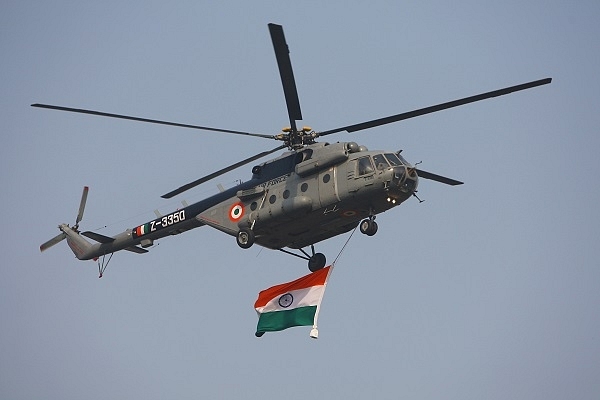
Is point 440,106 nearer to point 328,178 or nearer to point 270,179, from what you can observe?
point 328,178

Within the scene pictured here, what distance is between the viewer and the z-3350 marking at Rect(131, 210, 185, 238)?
36.7 m

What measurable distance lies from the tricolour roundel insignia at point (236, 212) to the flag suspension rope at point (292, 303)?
323 centimetres

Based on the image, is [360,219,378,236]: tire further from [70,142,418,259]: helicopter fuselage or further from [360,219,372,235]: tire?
[70,142,418,259]: helicopter fuselage

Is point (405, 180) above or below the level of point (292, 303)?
above

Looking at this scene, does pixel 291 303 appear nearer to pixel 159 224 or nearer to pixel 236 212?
pixel 236 212

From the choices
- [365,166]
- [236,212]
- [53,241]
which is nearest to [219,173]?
[236,212]

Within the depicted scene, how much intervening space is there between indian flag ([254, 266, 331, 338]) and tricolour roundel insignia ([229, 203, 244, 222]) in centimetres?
322

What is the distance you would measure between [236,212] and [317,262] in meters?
3.40

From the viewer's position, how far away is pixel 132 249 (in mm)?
38406

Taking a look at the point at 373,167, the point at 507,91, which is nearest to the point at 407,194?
the point at 373,167

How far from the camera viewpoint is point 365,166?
105 ft

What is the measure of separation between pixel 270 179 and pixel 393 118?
546 cm

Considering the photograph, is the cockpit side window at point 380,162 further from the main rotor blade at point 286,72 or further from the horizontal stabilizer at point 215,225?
the horizontal stabilizer at point 215,225

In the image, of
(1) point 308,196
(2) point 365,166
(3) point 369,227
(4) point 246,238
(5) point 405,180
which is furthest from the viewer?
(4) point 246,238
